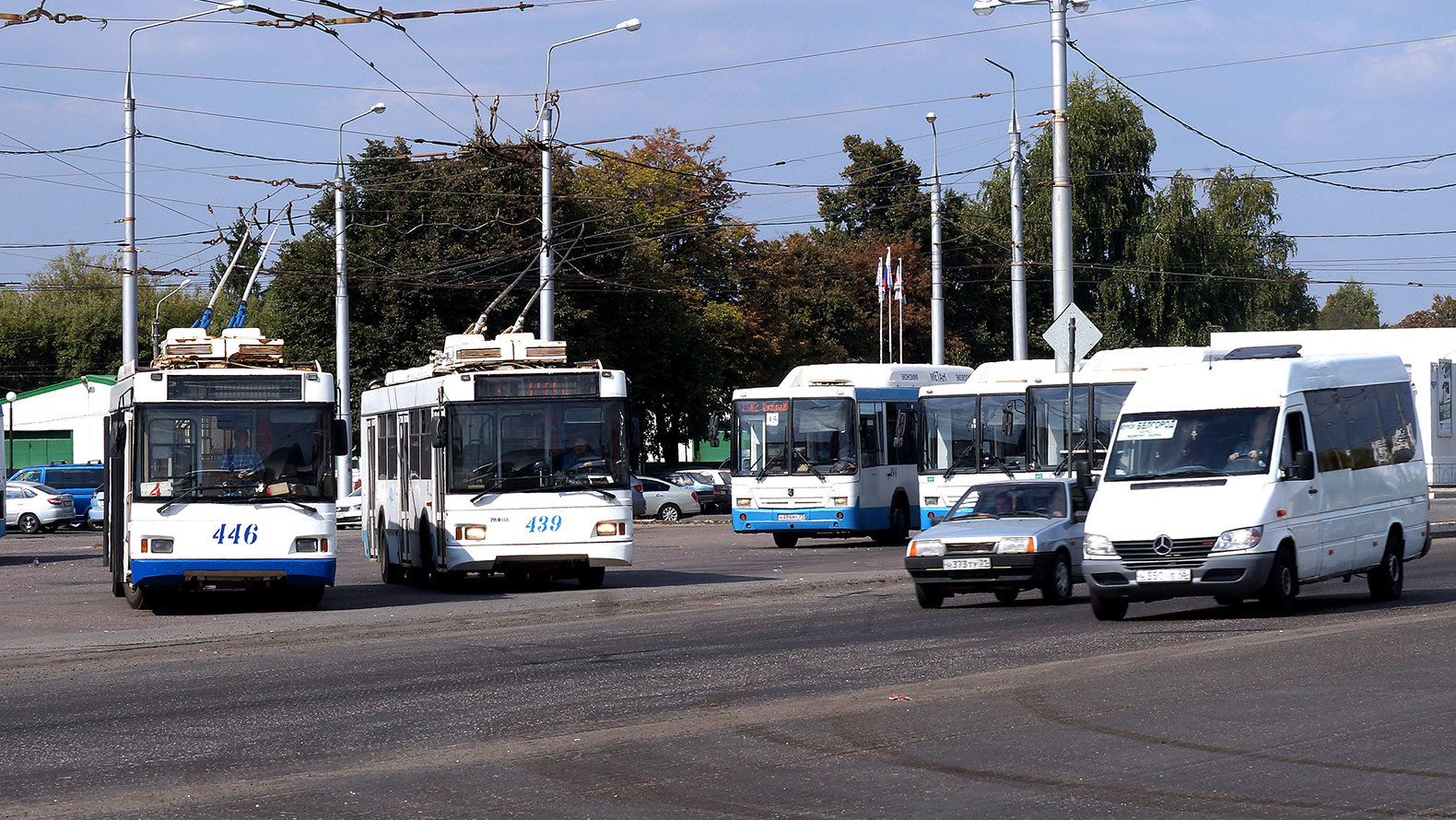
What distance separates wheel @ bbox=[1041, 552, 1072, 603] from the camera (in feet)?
61.2

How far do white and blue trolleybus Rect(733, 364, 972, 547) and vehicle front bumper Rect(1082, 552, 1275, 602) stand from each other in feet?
50.1

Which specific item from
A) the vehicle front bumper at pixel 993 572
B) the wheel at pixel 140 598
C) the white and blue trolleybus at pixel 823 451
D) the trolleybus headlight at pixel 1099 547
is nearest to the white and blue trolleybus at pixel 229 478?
the wheel at pixel 140 598

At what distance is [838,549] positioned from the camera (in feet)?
107

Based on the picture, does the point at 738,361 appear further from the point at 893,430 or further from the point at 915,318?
the point at 893,430

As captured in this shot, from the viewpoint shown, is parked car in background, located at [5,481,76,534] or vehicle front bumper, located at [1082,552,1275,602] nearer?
vehicle front bumper, located at [1082,552,1275,602]

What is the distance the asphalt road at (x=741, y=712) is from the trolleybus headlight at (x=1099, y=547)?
0.70 meters

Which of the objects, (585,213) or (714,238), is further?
(714,238)

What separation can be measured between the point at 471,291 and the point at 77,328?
4769cm

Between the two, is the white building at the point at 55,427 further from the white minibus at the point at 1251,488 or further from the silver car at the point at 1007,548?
the white minibus at the point at 1251,488

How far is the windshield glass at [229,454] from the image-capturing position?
18672 mm

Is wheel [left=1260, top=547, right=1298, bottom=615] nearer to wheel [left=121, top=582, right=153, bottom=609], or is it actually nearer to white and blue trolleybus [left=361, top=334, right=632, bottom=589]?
white and blue trolleybus [left=361, top=334, right=632, bottom=589]

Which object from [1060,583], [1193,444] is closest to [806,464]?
[1060,583]

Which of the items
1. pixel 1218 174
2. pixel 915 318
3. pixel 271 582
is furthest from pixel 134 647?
pixel 1218 174

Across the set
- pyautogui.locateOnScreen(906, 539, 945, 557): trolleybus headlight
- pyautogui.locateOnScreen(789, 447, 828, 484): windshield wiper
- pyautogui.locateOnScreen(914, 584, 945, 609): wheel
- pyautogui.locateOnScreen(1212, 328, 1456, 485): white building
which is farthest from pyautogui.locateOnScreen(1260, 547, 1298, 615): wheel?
pyautogui.locateOnScreen(1212, 328, 1456, 485): white building
